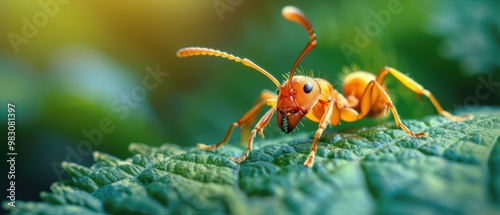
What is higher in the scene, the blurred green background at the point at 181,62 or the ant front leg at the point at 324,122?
the blurred green background at the point at 181,62

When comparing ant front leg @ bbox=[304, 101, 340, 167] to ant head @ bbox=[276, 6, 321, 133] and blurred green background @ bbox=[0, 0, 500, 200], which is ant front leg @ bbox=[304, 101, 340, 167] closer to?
ant head @ bbox=[276, 6, 321, 133]

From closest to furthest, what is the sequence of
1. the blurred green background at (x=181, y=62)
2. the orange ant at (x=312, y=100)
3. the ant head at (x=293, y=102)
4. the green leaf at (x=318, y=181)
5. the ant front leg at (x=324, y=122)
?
1. the green leaf at (x=318, y=181)
2. the ant front leg at (x=324, y=122)
3. the orange ant at (x=312, y=100)
4. the ant head at (x=293, y=102)
5. the blurred green background at (x=181, y=62)

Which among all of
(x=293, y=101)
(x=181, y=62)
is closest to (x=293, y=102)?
(x=293, y=101)

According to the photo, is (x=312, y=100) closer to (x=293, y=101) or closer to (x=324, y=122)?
(x=293, y=101)

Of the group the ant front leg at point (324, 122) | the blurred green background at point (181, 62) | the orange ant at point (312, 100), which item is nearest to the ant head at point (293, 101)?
the orange ant at point (312, 100)

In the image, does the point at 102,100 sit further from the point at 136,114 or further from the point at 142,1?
the point at 142,1

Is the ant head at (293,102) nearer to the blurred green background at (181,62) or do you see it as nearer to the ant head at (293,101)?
the ant head at (293,101)

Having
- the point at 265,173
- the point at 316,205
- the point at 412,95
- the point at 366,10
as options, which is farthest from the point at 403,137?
the point at 366,10
